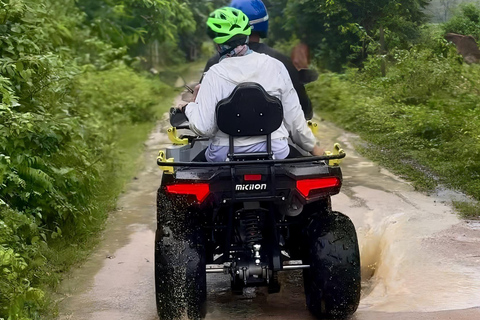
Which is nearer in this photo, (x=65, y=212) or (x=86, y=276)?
(x=86, y=276)

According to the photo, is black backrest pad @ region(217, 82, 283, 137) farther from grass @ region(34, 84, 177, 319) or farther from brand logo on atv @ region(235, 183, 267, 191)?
grass @ region(34, 84, 177, 319)

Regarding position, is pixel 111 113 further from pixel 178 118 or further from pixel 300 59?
pixel 178 118

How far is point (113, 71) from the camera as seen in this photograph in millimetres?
18266

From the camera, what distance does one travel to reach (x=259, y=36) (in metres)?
6.60

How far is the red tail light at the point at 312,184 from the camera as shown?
469 centimetres

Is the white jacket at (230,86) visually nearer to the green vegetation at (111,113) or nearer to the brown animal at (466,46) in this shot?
the green vegetation at (111,113)

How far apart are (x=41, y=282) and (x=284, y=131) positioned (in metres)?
2.42

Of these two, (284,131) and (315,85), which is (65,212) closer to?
(284,131)

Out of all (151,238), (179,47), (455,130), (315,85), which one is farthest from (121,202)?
(179,47)

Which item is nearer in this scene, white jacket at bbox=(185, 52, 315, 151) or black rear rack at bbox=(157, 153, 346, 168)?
black rear rack at bbox=(157, 153, 346, 168)

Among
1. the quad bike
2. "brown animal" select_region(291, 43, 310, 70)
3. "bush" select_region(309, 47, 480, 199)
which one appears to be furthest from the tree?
the quad bike

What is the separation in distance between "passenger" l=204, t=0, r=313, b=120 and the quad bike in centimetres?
137

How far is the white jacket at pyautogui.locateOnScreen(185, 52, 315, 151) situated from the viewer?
191 inches

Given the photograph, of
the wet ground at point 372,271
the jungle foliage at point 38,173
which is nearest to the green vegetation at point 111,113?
the jungle foliage at point 38,173
